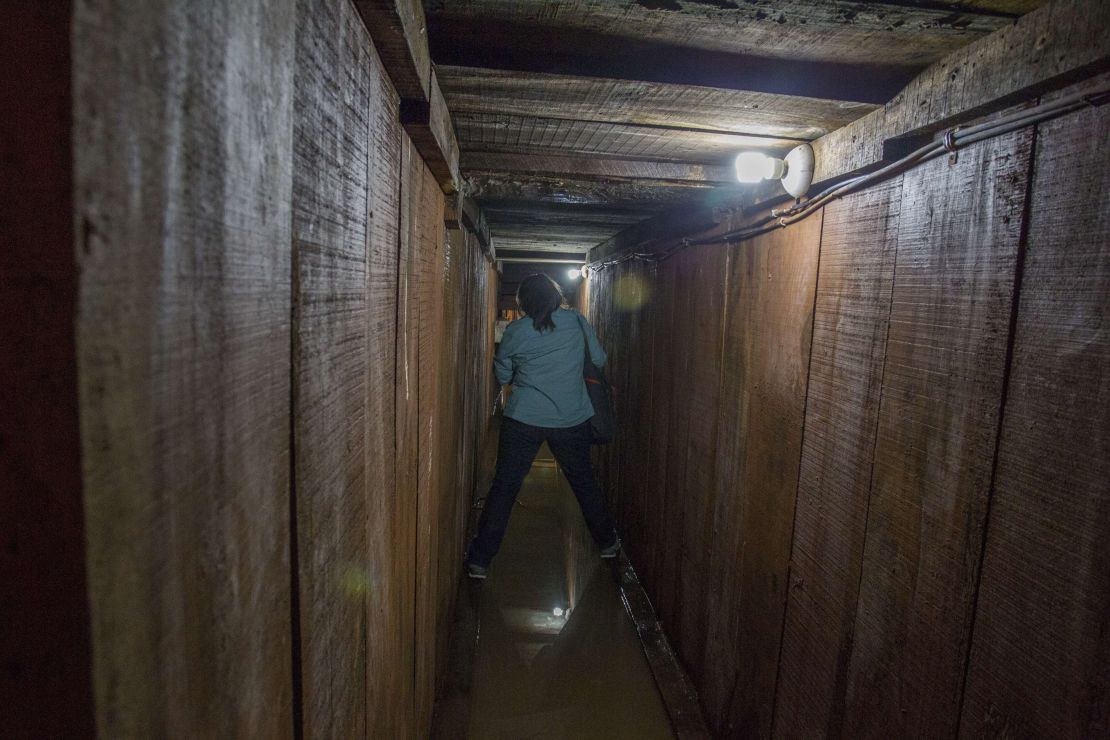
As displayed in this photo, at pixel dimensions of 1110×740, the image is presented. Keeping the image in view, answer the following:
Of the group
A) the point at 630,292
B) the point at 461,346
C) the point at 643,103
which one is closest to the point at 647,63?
the point at 643,103

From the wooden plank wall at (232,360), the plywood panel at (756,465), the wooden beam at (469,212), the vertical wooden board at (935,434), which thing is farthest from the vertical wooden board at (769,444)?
the wooden plank wall at (232,360)

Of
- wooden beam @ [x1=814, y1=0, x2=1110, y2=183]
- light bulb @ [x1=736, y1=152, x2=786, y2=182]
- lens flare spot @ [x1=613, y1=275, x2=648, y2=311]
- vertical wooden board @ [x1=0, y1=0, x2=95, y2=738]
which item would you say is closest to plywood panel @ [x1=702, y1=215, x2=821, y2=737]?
light bulb @ [x1=736, y1=152, x2=786, y2=182]

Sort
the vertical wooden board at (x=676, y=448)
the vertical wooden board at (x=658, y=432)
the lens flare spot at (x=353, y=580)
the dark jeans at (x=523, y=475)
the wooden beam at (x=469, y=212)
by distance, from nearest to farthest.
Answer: the lens flare spot at (x=353, y=580)
the wooden beam at (x=469, y=212)
the vertical wooden board at (x=676, y=448)
the vertical wooden board at (x=658, y=432)
the dark jeans at (x=523, y=475)

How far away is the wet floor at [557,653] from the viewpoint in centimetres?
313

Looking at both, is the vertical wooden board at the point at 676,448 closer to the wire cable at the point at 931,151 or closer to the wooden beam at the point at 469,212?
the wire cable at the point at 931,151

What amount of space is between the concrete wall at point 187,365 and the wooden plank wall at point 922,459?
58.6 inches

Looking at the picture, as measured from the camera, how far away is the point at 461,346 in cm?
372

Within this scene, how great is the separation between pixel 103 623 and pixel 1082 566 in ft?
5.35

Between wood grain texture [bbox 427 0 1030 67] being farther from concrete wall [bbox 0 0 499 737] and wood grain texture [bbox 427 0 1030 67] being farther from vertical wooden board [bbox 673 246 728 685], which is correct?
vertical wooden board [bbox 673 246 728 685]

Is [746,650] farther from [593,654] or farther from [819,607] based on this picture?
[593,654]

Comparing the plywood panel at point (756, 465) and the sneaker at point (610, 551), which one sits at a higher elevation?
the plywood panel at point (756, 465)

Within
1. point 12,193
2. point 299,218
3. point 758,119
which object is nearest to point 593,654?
point 758,119

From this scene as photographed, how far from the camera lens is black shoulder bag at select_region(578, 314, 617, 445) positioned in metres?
4.68

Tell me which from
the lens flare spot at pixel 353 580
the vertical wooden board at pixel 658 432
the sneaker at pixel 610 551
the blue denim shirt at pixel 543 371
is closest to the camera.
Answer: the lens flare spot at pixel 353 580
